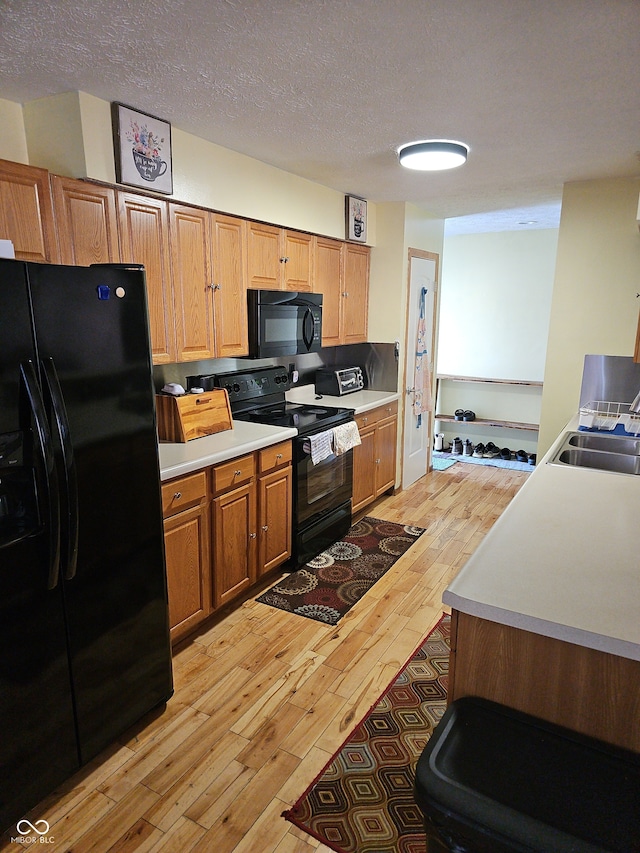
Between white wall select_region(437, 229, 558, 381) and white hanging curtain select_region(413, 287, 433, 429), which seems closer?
white hanging curtain select_region(413, 287, 433, 429)

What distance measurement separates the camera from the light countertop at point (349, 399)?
4.00 meters

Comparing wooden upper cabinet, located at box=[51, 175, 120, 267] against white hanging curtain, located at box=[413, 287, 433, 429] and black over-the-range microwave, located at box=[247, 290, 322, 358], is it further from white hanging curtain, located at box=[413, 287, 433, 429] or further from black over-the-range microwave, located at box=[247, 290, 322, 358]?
white hanging curtain, located at box=[413, 287, 433, 429]

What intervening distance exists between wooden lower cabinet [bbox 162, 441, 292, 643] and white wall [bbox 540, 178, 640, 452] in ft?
7.25

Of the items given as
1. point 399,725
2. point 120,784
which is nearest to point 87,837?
point 120,784

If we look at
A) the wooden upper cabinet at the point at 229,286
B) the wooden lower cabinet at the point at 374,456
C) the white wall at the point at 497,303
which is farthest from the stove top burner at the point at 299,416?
the white wall at the point at 497,303

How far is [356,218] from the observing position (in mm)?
4098

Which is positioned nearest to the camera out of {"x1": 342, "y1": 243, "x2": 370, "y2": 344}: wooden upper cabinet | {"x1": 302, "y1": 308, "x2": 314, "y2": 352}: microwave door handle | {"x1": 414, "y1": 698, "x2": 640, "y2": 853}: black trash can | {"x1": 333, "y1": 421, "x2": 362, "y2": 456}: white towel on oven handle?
{"x1": 414, "y1": 698, "x2": 640, "y2": 853}: black trash can

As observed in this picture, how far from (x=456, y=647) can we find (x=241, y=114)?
7.66 ft

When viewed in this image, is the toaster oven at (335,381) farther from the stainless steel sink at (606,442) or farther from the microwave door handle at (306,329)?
the stainless steel sink at (606,442)

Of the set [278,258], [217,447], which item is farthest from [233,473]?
[278,258]

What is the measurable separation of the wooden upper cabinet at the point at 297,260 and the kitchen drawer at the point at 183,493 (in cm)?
163

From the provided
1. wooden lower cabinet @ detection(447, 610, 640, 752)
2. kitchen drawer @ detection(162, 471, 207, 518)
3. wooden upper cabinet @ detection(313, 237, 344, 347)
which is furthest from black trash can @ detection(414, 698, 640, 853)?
wooden upper cabinet @ detection(313, 237, 344, 347)

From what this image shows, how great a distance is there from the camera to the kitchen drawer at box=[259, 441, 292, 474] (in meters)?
2.90

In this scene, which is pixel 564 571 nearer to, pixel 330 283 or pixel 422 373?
pixel 330 283
